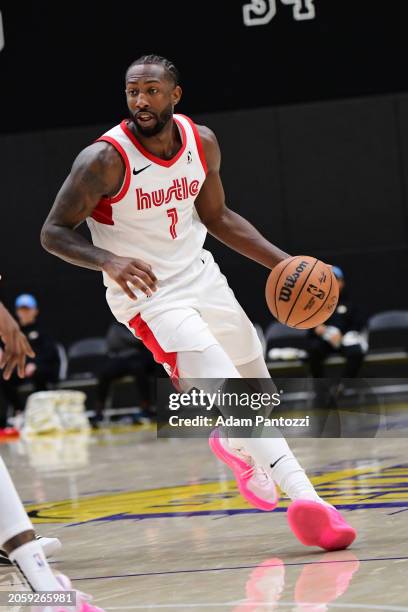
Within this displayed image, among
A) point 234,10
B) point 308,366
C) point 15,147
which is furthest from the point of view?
point 15,147

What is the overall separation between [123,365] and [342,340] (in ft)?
8.23

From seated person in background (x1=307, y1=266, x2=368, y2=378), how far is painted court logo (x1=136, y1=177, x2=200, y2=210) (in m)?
7.60

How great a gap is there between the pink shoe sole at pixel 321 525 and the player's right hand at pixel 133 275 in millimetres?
1011

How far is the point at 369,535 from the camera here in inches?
182

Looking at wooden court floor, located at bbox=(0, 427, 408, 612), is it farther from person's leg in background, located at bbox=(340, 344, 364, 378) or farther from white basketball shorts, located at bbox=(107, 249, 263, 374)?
person's leg in background, located at bbox=(340, 344, 364, 378)

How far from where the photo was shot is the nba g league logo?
8445mm

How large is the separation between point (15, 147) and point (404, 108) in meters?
5.21

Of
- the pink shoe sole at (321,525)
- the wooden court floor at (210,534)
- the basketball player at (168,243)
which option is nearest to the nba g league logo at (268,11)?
the wooden court floor at (210,534)

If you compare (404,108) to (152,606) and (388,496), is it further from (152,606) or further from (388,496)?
(152,606)

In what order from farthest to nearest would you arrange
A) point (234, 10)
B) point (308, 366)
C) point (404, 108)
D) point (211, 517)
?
point (404, 108), point (308, 366), point (234, 10), point (211, 517)

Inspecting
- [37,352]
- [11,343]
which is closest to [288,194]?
[37,352]

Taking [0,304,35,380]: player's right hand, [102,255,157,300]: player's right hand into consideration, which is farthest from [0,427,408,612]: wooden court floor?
[102,255,157,300]: player's right hand

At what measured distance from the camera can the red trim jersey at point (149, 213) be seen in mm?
4781

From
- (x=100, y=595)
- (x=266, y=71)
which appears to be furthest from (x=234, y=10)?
(x=100, y=595)
